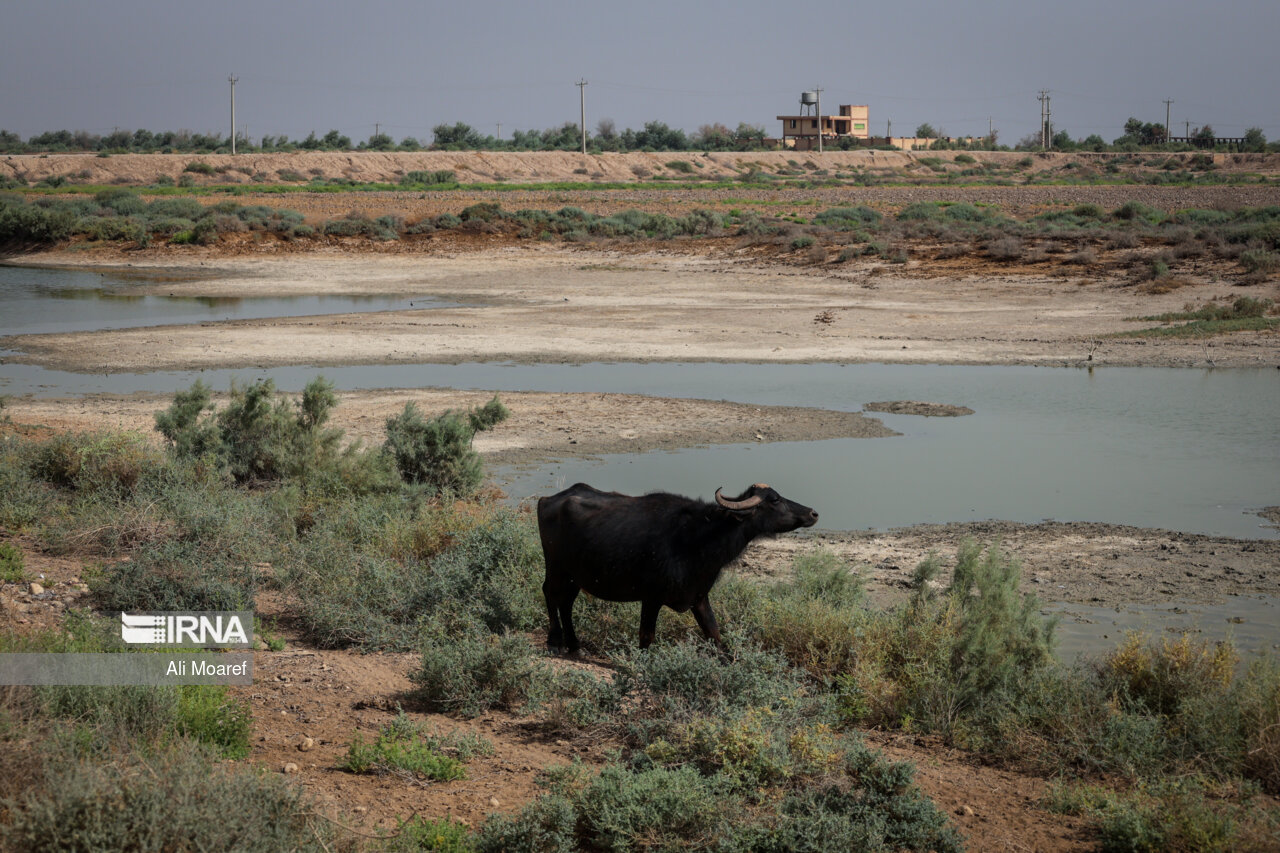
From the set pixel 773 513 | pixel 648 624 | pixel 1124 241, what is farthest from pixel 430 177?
pixel 648 624

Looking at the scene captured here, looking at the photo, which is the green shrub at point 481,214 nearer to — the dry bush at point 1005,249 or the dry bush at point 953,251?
the dry bush at point 953,251

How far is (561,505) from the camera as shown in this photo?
797cm

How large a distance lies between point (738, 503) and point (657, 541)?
23.1 inches

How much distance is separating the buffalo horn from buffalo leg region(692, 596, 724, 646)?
712 mm

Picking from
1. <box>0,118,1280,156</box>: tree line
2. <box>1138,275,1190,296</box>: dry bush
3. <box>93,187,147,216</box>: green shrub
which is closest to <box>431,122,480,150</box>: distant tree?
<box>0,118,1280,156</box>: tree line

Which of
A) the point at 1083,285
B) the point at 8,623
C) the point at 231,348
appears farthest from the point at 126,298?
the point at 8,623

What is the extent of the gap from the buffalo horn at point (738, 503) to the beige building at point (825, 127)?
436 ft

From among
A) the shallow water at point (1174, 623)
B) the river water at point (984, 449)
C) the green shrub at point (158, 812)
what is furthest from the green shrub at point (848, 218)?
the green shrub at point (158, 812)

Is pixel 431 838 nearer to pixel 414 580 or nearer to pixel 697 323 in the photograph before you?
pixel 414 580

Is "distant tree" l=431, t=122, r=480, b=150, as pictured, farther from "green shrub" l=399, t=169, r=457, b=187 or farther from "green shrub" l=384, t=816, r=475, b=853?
"green shrub" l=384, t=816, r=475, b=853

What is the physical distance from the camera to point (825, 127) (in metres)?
157

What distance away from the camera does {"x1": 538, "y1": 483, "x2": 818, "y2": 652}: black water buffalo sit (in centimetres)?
761

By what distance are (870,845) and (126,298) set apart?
3399 cm

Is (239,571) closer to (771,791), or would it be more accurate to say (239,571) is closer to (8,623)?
(8,623)
